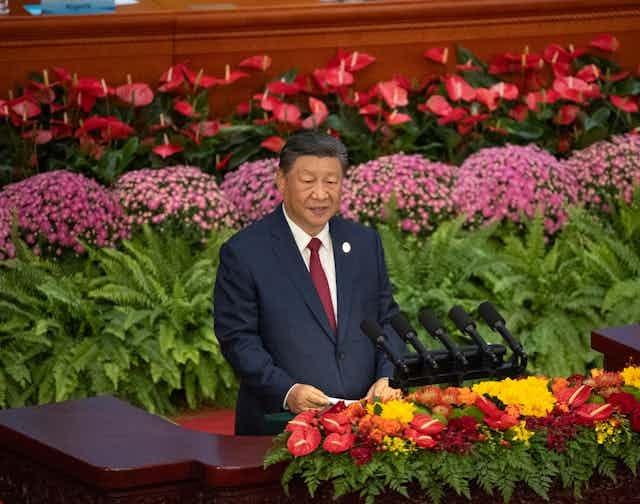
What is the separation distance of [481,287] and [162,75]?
2.24m

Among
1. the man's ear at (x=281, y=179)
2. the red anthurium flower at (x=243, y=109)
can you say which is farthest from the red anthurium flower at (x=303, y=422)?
the red anthurium flower at (x=243, y=109)

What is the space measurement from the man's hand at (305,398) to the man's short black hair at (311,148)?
2.27 feet

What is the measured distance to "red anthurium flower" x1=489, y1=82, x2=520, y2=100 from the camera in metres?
8.95

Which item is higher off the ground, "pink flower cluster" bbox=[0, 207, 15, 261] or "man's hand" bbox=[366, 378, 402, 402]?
"pink flower cluster" bbox=[0, 207, 15, 261]

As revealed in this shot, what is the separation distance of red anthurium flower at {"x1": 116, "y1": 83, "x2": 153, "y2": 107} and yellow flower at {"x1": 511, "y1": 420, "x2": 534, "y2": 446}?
500cm

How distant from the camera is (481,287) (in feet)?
26.0

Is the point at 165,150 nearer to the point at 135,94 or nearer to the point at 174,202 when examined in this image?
the point at 135,94

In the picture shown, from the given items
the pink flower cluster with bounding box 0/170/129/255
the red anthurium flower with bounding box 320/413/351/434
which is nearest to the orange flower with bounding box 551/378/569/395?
the red anthurium flower with bounding box 320/413/351/434

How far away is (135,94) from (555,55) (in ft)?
8.15

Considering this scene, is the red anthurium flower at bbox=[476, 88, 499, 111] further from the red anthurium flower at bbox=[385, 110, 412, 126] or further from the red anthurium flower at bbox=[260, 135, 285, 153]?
the red anthurium flower at bbox=[260, 135, 285, 153]

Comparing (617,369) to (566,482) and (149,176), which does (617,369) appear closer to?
(566,482)

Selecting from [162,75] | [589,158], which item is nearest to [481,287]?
[589,158]

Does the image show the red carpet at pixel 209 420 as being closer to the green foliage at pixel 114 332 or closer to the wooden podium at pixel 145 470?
the green foliage at pixel 114 332

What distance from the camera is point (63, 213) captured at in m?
7.75
